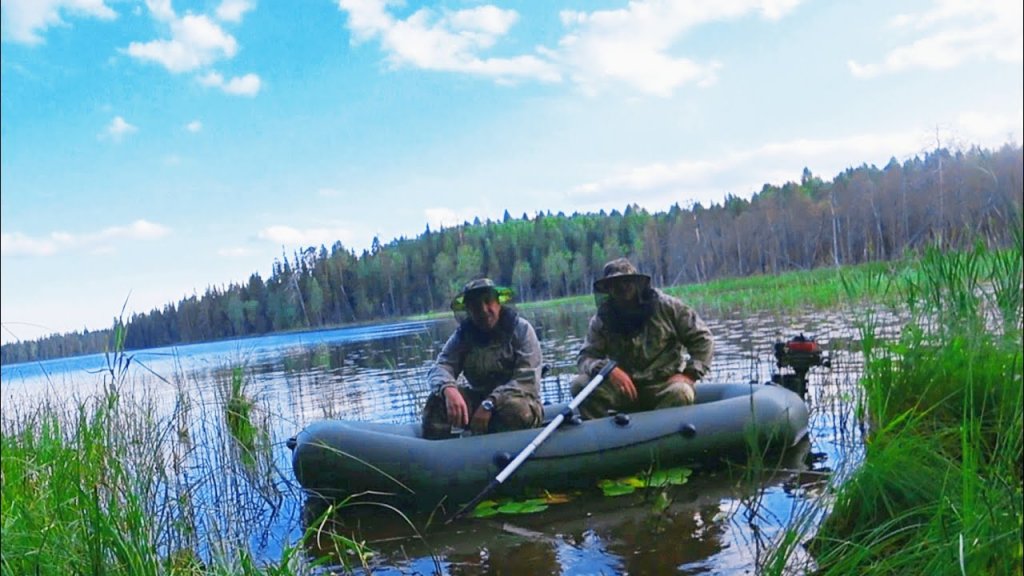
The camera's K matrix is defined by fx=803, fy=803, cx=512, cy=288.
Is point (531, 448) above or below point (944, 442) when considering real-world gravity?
below

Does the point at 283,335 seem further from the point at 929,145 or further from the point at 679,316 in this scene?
the point at 929,145

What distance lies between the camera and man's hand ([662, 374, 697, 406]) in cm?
571

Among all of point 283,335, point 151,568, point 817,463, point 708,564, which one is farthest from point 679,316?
point 151,568

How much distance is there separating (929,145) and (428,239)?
6.63 metres

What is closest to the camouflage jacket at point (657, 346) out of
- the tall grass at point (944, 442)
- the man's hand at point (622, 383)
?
the man's hand at point (622, 383)

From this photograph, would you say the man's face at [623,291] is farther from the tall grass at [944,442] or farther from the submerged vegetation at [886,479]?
the tall grass at [944,442]

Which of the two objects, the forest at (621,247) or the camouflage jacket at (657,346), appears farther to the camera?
the camouflage jacket at (657,346)

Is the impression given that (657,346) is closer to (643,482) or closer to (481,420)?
(643,482)

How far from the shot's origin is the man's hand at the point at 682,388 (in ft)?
18.7

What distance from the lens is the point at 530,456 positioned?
5059 millimetres

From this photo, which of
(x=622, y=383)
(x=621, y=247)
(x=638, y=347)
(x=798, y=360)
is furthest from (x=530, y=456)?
(x=621, y=247)

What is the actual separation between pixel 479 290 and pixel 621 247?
26.5 feet

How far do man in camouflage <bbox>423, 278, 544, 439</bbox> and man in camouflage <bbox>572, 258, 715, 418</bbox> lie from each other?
0.53 metres

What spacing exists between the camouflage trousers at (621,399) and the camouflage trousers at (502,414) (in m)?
0.43
